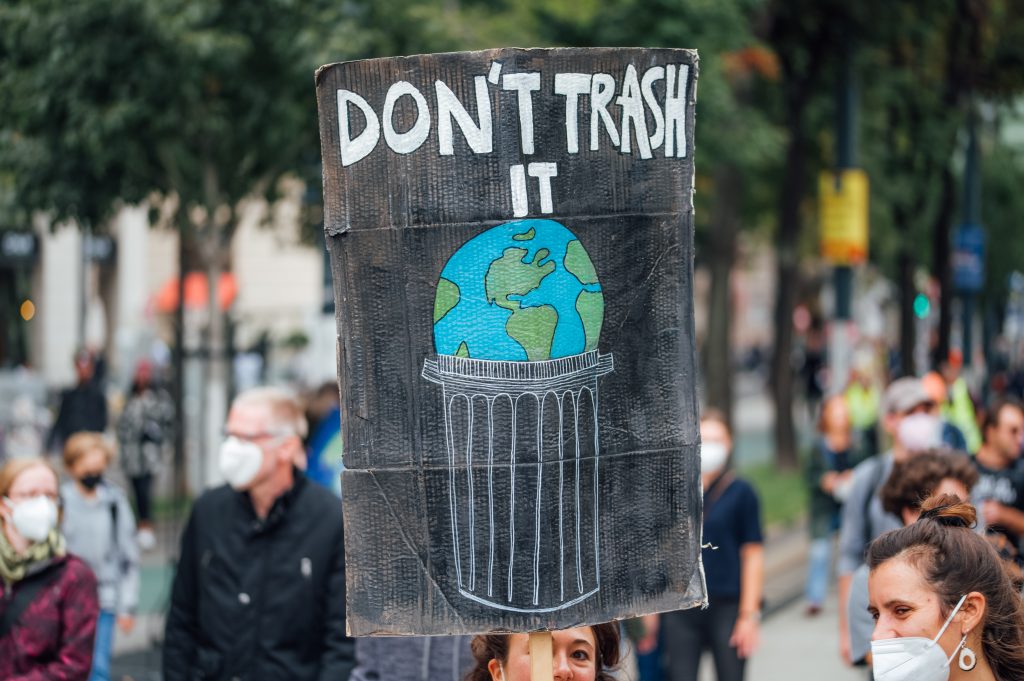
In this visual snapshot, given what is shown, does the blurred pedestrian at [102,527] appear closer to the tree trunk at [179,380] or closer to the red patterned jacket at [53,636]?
the tree trunk at [179,380]

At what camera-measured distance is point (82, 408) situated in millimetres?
15688

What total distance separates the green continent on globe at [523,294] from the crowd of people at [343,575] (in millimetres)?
546

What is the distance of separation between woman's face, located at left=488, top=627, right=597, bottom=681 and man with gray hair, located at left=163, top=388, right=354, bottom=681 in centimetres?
133

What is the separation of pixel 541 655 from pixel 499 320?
2.37ft

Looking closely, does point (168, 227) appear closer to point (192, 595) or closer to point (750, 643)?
point (750, 643)

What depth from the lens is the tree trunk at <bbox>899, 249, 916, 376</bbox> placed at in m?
26.0

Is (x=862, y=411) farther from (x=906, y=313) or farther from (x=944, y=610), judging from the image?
(x=944, y=610)

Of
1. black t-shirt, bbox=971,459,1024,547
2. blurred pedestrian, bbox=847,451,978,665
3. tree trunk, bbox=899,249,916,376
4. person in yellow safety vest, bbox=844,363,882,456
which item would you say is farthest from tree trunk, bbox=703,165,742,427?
blurred pedestrian, bbox=847,451,978,665

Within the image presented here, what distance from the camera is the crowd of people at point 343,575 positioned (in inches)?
134

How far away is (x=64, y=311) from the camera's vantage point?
29.2 m

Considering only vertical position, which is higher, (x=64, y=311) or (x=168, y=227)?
(x=168, y=227)

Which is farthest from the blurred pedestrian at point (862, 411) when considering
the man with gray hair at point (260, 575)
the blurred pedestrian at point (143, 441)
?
the man with gray hair at point (260, 575)

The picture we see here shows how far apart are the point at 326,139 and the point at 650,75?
71 centimetres

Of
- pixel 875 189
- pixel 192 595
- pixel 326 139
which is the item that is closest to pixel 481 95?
pixel 326 139
